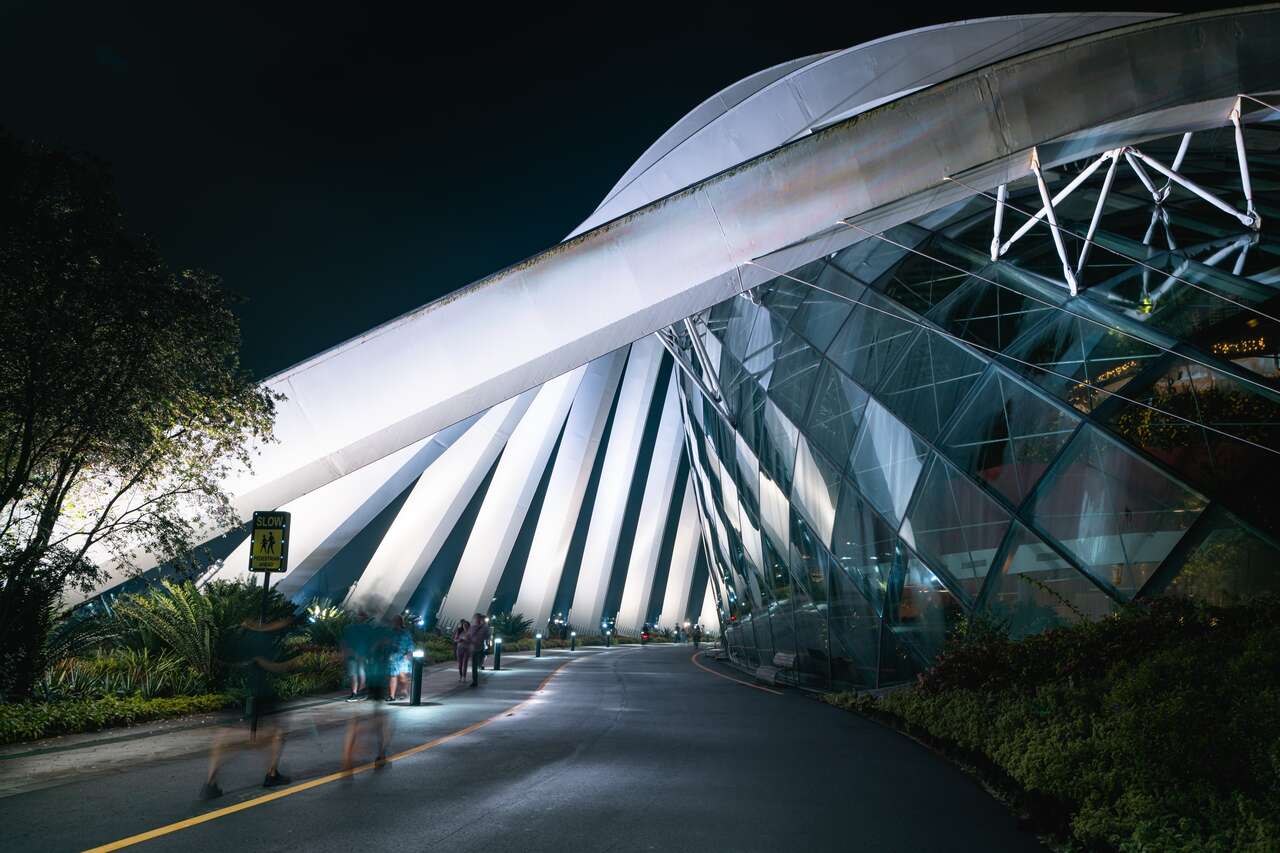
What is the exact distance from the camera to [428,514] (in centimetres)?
3144

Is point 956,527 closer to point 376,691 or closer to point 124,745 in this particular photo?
point 376,691

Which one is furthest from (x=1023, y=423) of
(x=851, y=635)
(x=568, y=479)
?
(x=568, y=479)

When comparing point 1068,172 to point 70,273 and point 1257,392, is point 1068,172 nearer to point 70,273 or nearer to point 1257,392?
point 1257,392

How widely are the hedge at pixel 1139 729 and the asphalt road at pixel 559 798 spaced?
0.48 m

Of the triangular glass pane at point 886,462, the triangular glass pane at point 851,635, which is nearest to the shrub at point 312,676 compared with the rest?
the triangular glass pane at point 851,635

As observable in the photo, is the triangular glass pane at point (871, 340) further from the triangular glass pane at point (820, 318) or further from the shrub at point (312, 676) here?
the shrub at point (312, 676)

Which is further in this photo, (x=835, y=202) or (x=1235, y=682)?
(x=835, y=202)

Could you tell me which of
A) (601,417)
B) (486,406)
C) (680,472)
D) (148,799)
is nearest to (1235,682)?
(148,799)

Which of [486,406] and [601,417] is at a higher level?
[601,417]

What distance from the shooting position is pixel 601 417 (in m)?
35.8

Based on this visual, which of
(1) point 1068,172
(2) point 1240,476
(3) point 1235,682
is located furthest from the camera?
(1) point 1068,172

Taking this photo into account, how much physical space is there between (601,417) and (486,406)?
23369 mm

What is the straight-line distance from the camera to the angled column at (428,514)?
3084cm

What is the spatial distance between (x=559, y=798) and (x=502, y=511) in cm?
2881
